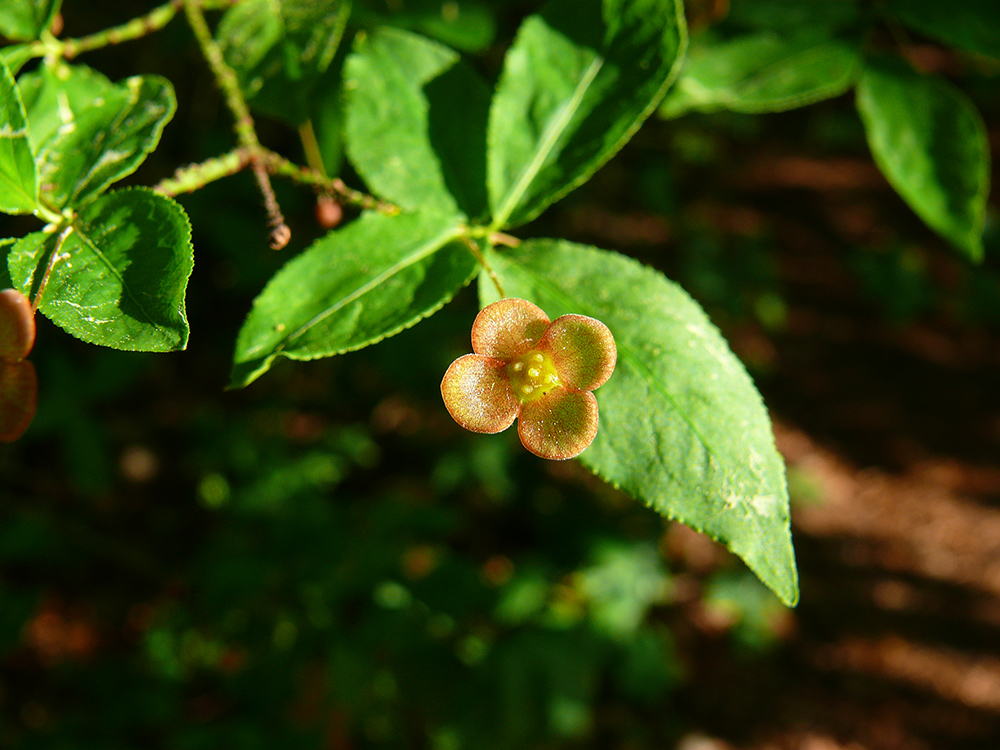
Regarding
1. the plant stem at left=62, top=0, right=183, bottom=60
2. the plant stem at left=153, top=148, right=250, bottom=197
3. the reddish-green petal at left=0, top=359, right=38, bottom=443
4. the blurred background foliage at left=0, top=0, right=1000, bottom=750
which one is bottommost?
the blurred background foliage at left=0, top=0, right=1000, bottom=750

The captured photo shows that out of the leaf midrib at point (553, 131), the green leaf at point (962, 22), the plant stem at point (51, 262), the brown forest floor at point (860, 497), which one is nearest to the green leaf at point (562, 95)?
the leaf midrib at point (553, 131)

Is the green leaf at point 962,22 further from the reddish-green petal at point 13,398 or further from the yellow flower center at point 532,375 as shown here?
the reddish-green petal at point 13,398

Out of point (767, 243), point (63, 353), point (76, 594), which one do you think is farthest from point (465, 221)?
point (767, 243)

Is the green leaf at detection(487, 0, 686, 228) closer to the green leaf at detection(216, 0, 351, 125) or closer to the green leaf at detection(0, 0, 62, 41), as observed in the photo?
the green leaf at detection(216, 0, 351, 125)

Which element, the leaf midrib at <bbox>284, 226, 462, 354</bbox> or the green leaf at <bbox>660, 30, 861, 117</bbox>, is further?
the green leaf at <bbox>660, 30, 861, 117</bbox>

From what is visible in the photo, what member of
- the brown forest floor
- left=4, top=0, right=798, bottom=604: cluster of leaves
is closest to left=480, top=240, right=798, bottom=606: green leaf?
left=4, top=0, right=798, bottom=604: cluster of leaves

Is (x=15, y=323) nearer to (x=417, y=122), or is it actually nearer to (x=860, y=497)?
(x=417, y=122)
